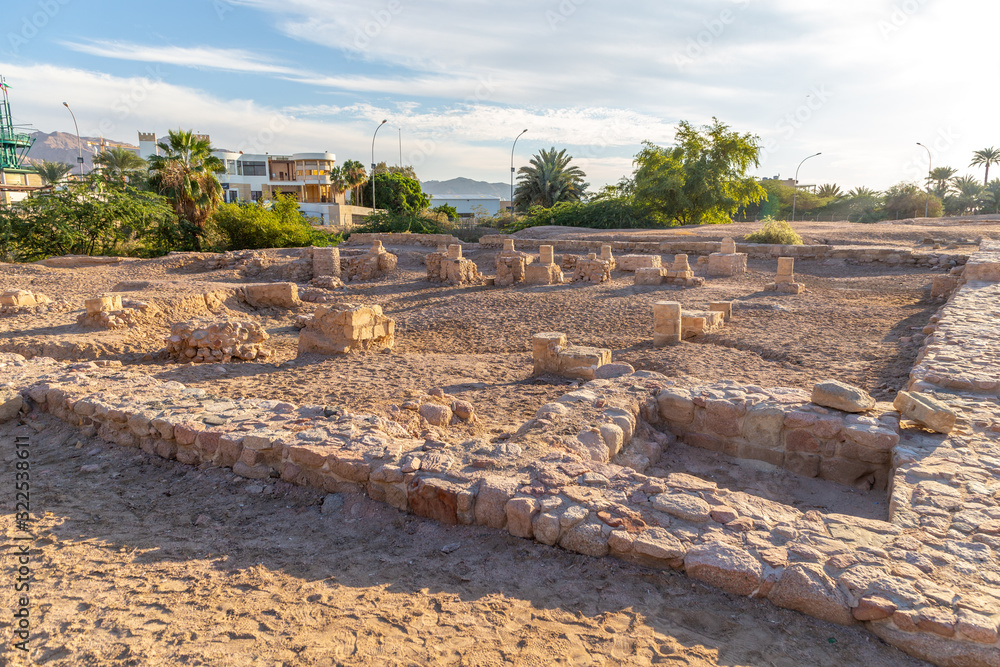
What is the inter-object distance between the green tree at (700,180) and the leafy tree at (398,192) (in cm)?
2057

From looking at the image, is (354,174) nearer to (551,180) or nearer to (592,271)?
(551,180)

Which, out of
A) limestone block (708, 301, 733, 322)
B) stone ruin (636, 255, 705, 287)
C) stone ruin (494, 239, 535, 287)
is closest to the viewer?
limestone block (708, 301, 733, 322)

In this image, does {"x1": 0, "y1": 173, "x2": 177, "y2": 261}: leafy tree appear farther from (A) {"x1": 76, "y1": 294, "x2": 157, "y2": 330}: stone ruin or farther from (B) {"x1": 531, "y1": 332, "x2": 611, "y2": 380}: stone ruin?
(B) {"x1": 531, "y1": 332, "x2": 611, "y2": 380}: stone ruin

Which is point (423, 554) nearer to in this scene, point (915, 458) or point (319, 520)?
point (319, 520)

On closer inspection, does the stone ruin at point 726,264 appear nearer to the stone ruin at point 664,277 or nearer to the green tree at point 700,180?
the stone ruin at point 664,277

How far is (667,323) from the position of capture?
9.89 m

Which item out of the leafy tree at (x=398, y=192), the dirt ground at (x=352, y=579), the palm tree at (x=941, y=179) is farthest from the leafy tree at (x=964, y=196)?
the dirt ground at (x=352, y=579)

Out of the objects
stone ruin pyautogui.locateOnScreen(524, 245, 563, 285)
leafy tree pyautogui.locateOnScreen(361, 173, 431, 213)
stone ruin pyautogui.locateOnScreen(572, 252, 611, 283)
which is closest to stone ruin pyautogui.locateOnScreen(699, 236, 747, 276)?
stone ruin pyautogui.locateOnScreen(572, 252, 611, 283)

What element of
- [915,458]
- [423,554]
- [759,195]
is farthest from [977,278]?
[759,195]

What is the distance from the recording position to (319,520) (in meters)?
4.07

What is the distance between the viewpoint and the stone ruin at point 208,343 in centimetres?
890

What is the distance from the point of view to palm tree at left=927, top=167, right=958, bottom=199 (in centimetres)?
4353

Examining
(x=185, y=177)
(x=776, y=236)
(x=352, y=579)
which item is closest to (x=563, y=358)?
(x=352, y=579)

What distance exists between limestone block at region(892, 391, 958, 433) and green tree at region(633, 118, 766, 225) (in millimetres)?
26387
